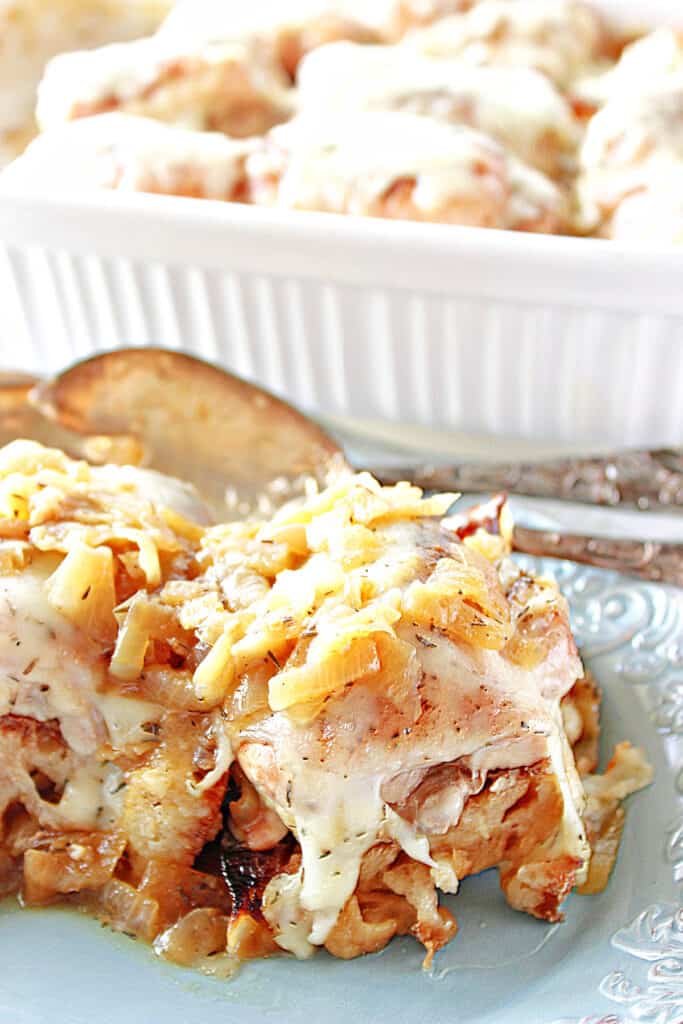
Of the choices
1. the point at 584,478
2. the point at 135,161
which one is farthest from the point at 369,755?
the point at 135,161

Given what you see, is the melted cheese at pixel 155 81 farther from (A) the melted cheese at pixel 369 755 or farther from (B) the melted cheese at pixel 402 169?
(A) the melted cheese at pixel 369 755

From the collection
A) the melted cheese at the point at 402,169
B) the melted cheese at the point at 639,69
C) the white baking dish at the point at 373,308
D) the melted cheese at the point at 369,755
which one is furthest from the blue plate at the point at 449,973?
the melted cheese at the point at 639,69

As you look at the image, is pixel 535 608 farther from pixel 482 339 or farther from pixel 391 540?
pixel 482 339

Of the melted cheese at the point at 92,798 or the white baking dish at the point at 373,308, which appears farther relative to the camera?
the white baking dish at the point at 373,308

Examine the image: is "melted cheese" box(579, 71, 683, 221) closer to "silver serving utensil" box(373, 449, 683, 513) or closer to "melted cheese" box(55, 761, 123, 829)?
"silver serving utensil" box(373, 449, 683, 513)

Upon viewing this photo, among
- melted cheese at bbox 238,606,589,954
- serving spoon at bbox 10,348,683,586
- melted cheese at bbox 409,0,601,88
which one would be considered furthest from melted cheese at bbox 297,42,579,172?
melted cheese at bbox 238,606,589,954

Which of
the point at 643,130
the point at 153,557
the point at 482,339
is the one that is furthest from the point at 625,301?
the point at 153,557

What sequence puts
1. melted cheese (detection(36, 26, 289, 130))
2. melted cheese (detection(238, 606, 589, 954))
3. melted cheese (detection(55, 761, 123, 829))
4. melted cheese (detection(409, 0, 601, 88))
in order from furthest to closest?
melted cheese (detection(409, 0, 601, 88)) → melted cheese (detection(36, 26, 289, 130)) → melted cheese (detection(55, 761, 123, 829)) → melted cheese (detection(238, 606, 589, 954))
